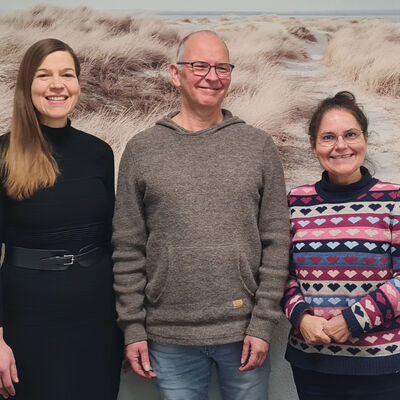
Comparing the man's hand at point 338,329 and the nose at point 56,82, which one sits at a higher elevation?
the nose at point 56,82

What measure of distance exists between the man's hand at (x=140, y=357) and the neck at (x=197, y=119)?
25.3 inches

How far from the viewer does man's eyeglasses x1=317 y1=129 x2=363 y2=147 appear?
51.2 inches

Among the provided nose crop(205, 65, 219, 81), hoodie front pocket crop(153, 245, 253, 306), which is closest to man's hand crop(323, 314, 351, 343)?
hoodie front pocket crop(153, 245, 253, 306)

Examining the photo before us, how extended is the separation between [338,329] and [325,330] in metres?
0.03

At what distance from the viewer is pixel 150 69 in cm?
194

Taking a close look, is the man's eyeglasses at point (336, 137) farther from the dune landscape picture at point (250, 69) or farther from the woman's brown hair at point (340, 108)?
the dune landscape picture at point (250, 69)

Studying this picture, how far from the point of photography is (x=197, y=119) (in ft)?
4.74

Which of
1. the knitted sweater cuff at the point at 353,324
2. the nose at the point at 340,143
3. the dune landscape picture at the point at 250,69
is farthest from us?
the dune landscape picture at the point at 250,69

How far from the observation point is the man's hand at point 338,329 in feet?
3.94

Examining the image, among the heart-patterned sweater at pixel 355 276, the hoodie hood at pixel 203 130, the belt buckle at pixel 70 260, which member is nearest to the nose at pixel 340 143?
the heart-patterned sweater at pixel 355 276

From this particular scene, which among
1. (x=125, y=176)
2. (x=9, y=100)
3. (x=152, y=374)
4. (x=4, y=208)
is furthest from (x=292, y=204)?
(x=9, y=100)

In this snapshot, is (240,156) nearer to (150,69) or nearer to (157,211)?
(157,211)

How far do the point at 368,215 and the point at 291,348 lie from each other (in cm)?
43

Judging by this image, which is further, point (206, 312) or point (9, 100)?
point (9, 100)
